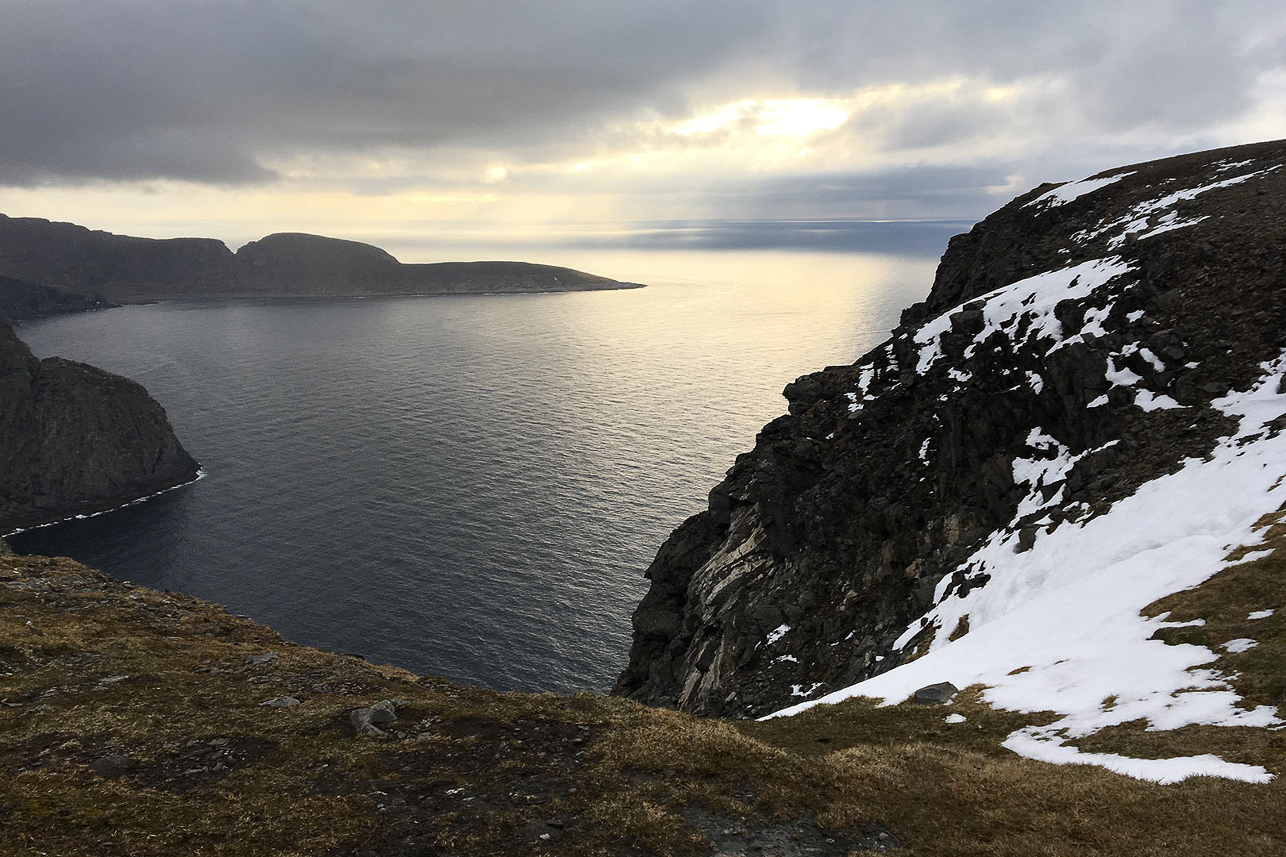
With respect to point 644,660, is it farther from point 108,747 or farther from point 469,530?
point 469,530

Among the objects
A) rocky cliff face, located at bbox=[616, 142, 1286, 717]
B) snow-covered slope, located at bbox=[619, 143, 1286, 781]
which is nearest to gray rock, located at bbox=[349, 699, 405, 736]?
snow-covered slope, located at bbox=[619, 143, 1286, 781]

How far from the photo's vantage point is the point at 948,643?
3177 centimetres

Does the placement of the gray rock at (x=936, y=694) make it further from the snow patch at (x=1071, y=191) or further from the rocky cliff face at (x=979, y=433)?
the snow patch at (x=1071, y=191)

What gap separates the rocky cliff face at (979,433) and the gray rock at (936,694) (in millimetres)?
9372

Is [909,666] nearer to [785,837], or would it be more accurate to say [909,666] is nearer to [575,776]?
[785,837]

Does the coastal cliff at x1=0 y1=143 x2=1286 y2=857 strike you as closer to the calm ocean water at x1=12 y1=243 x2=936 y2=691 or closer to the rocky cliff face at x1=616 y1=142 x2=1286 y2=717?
the rocky cliff face at x1=616 y1=142 x2=1286 y2=717

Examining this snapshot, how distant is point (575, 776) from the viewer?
56.6 feet

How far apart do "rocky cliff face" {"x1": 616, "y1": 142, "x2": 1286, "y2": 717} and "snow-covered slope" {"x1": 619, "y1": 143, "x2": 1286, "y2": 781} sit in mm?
172

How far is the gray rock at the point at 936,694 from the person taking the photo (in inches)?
946

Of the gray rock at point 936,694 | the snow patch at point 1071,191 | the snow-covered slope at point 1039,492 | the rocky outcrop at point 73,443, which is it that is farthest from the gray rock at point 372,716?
the rocky outcrop at point 73,443

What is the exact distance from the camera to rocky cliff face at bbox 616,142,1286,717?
36.8 metres

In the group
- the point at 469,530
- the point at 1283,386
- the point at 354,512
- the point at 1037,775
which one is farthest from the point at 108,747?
the point at 354,512

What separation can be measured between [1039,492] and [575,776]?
3274 cm

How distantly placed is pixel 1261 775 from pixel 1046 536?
20974 mm
